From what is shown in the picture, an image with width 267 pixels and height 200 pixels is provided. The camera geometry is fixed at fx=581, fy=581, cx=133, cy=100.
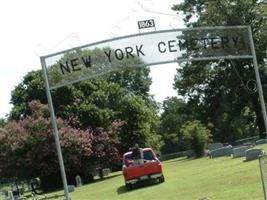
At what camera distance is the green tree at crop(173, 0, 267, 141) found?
5134 cm

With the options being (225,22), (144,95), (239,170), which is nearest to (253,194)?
(239,170)

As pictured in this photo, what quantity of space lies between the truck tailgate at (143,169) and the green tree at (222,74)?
92.6 ft

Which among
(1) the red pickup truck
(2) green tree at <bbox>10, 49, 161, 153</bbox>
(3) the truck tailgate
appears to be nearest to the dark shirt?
(1) the red pickup truck

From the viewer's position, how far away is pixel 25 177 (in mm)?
40406

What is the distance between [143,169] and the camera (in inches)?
934

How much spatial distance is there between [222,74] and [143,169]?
108 feet

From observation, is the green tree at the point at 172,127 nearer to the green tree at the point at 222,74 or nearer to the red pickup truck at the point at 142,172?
the green tree at the point at 222,74

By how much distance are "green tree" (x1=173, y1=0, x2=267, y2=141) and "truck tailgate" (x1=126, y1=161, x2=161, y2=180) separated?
28238 mm

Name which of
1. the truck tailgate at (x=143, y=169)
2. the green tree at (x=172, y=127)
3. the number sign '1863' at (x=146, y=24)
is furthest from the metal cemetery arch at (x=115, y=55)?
the green tree at (x=172, y=127)

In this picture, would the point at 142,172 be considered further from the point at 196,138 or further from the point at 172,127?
the point at 172,127

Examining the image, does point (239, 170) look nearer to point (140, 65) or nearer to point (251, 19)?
point (140, 65)

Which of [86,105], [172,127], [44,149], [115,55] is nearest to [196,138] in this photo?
[86,105]

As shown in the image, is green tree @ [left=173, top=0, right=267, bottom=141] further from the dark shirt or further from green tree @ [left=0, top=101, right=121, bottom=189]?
the dark shirt

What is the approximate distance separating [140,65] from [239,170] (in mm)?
8215
